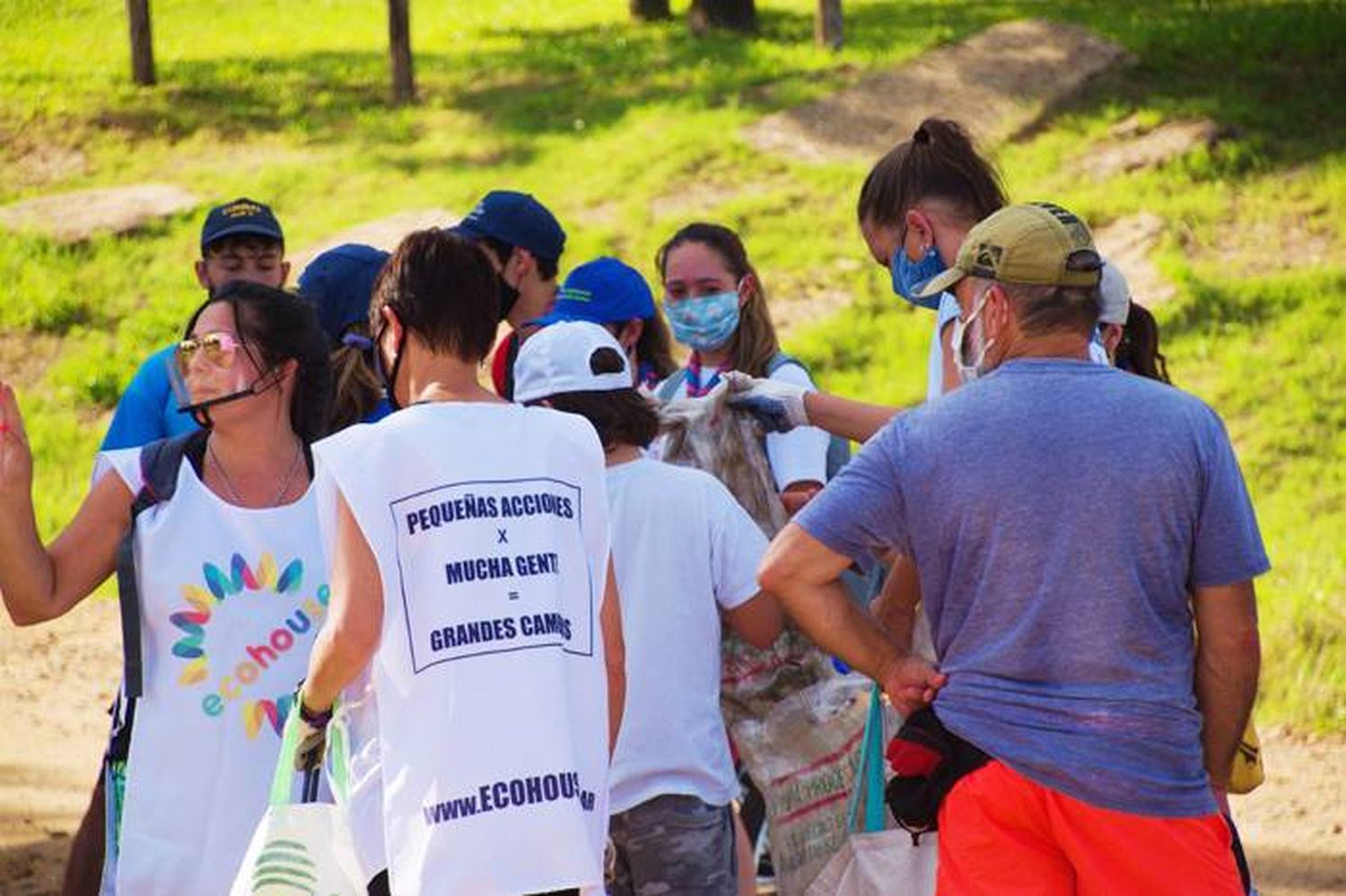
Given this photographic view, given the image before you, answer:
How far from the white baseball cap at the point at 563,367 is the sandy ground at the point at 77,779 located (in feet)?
11.3

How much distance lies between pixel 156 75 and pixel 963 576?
1497 centimetres

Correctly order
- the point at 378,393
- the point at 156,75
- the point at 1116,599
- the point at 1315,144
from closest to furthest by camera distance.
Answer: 1. the point at 1116,599
2. the point at 378,393
3. the point at 1315,144
4. the point at 156,75

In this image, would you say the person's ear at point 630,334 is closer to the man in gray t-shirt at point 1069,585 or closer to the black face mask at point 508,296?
the black face mask at point 508,296

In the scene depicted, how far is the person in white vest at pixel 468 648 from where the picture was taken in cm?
354

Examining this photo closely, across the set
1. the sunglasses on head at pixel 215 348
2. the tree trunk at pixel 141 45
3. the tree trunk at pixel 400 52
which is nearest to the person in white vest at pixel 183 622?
the sunglasses on head at pixel 215 348

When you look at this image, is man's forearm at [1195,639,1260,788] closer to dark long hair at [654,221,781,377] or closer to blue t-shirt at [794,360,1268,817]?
blue t-shirt at [794,360,1268,817]

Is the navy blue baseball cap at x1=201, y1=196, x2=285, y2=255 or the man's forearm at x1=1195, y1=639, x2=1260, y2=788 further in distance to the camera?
the navy blue baseball cap at x1=201, y1=196, x2=285, y2=255

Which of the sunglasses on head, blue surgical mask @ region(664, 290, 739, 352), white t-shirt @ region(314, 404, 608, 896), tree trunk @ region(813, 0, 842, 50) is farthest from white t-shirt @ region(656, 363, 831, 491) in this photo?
tree trunk @ region(813, 0, 842, 50)

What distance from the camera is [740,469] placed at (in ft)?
18.4

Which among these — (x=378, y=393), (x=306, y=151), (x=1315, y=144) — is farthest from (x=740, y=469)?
(x=306, y=151)

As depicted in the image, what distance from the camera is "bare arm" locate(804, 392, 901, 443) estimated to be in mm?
4957

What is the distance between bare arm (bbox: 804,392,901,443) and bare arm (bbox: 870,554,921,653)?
0.67 metres

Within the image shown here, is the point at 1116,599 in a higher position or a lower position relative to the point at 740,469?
higher

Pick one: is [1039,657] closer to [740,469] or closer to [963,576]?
[963,576]
